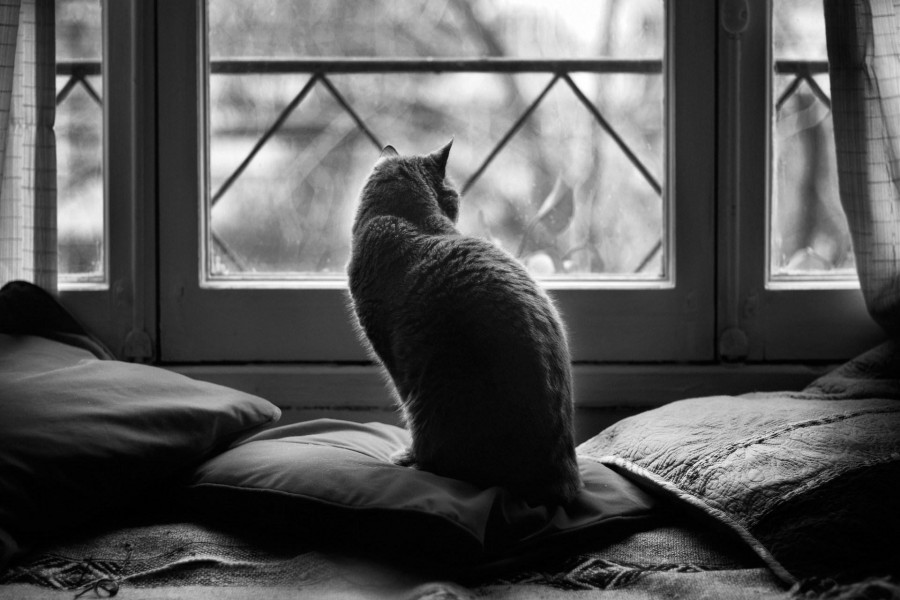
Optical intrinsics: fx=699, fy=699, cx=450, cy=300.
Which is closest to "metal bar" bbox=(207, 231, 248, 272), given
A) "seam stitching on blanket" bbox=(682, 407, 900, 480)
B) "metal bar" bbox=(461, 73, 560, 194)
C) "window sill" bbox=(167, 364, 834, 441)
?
"window sill" bbox=(167, 364, 834, 441)

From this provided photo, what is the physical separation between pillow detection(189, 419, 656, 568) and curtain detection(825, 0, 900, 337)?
25.7 inches

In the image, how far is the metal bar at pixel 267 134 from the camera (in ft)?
4.70

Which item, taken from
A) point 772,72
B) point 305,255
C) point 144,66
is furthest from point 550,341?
point 144,66

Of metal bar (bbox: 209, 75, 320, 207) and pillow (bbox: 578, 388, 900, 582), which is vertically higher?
metal bar (bbox: 209, 75, 320, 207)

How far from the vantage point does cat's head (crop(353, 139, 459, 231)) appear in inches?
43.1

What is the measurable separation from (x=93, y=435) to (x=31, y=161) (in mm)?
660

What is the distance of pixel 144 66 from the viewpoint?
4.40 ft

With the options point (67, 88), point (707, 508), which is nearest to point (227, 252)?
point (67, 88)

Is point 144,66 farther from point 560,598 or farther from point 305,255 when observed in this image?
point 560,598

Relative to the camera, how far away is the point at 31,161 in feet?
4.14

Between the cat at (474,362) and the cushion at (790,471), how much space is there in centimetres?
16

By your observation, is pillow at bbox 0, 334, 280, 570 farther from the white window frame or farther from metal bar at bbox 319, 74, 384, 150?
metal bar at bbox 319, 74, 384, 150

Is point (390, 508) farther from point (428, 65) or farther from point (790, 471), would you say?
point (428, 65)

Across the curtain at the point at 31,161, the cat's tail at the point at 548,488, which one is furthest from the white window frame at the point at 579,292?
the cat's tail at the point at 548,488
